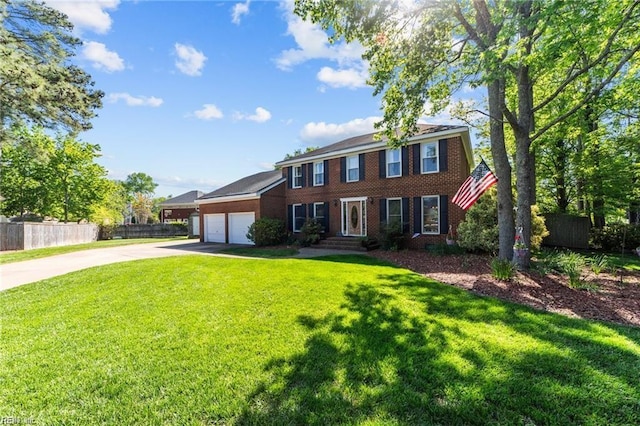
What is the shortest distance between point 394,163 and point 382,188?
1.37 m

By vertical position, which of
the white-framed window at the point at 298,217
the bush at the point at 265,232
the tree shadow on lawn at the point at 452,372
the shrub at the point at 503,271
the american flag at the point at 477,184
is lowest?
the tree shadow on lawn at the point at 452,372

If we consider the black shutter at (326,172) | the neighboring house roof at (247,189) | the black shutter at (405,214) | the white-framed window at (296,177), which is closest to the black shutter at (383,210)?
the black shutter at (405,214)

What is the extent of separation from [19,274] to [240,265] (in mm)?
6660

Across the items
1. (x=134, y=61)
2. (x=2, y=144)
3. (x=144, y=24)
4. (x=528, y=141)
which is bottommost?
(x=528, y=141)

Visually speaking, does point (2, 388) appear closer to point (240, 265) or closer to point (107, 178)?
point (240, 265)

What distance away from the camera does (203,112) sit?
14.0m

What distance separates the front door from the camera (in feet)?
51.2

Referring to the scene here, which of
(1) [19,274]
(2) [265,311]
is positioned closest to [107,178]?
(1) [19,274]

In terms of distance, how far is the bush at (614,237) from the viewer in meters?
13.8

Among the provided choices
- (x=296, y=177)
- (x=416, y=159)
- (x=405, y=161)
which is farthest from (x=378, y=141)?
(x=296, y=177)

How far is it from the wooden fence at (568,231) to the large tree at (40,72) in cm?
2110

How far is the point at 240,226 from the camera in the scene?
1936cm

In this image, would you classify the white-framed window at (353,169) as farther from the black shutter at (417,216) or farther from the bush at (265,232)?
the bush at (265,232)

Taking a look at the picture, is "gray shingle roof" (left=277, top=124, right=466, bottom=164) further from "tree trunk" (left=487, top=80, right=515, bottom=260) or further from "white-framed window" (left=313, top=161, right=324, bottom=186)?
"tree trunk" (left=487, top=80, right=515, bottom=260)
